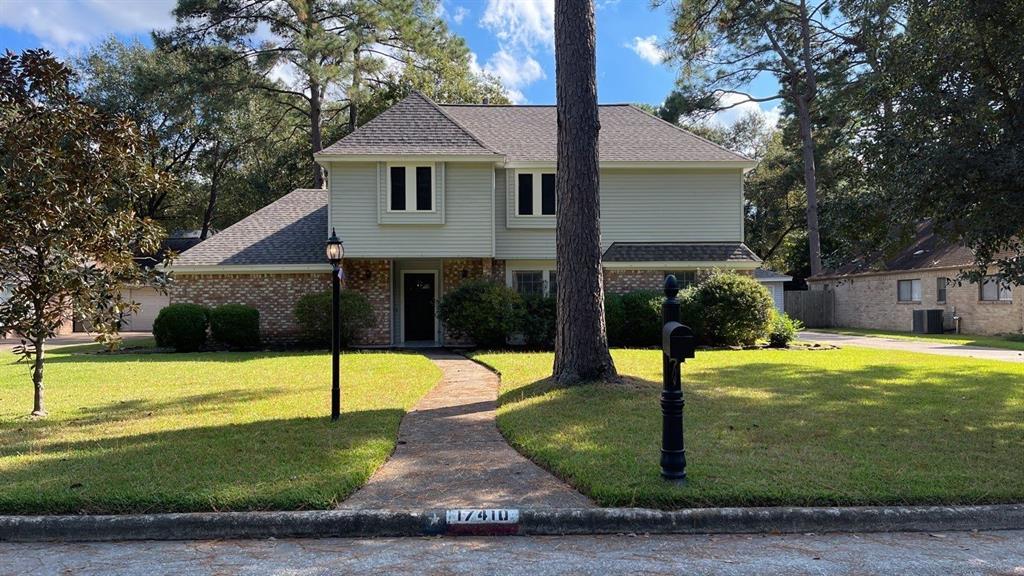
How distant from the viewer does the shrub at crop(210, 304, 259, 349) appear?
56.1 ft

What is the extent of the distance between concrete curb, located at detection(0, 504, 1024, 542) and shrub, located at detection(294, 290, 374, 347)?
12.3 metres

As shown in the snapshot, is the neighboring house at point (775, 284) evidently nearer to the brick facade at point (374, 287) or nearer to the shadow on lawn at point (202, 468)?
the brick facade at point (374, 287)

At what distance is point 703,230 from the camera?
18.9m

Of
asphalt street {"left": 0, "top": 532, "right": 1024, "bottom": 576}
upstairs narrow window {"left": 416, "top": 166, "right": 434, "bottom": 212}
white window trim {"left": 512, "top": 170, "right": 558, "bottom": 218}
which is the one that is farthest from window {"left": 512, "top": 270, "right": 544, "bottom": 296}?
asphalt street {"left": 0, "top": 532, "right": 1024, "bottom": 576}

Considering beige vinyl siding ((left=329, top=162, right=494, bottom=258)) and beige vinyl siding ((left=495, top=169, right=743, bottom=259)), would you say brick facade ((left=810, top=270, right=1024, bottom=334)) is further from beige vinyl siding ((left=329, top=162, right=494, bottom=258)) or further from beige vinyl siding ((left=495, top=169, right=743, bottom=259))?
beige vinyl siding ((left=329, top=162, right=494, bottom=258))

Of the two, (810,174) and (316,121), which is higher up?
(316,121)

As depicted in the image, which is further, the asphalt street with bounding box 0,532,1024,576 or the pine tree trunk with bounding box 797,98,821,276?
the pine tree trunk with bounding box 797,98,821,276

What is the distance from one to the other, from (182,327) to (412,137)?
7.55m

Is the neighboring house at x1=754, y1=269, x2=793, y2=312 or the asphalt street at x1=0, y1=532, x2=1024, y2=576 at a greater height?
the neighboring house at x1=754, y1=269, x2=793, y2=312

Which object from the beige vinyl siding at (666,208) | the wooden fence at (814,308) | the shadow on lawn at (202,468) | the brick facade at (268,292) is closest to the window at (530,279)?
the beige vinyl siding at (666,208)

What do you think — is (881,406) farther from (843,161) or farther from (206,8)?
(206,8)

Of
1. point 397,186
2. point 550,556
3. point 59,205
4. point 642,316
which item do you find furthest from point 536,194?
point 550,556

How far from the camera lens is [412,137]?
17.6 metres

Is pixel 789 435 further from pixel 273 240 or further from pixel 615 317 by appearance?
pixel 273 240
